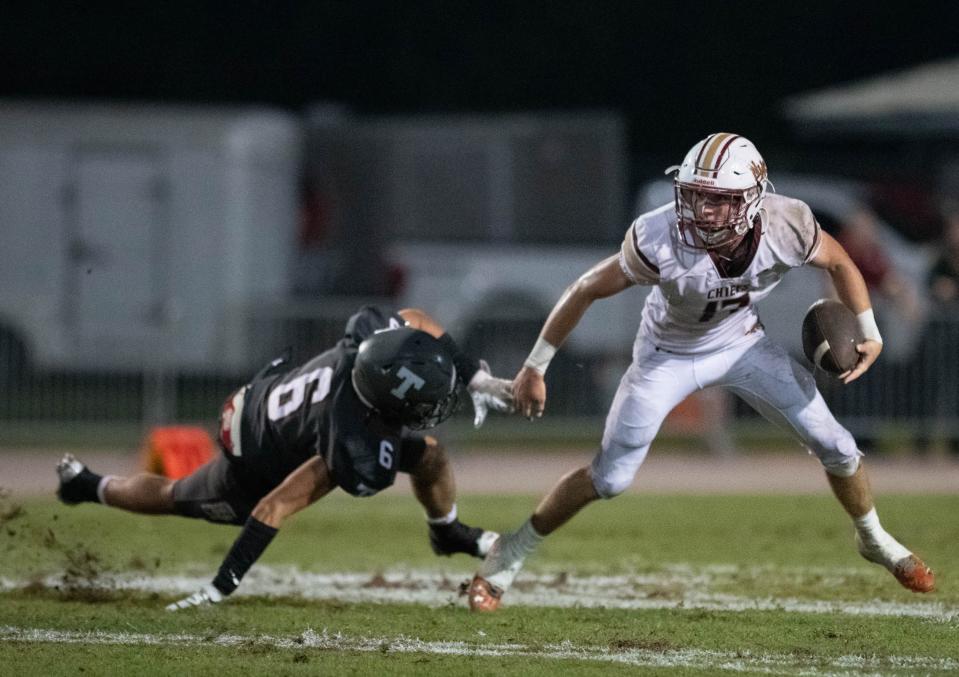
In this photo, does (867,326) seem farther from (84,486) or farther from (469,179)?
(469,179)

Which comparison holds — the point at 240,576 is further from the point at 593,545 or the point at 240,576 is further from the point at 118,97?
the point at 118,97

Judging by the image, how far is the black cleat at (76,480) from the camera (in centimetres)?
786

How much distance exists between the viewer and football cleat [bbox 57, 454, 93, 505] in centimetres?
787

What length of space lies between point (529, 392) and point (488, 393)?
0.22 meters

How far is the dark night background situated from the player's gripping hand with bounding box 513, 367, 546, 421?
17.3 metres

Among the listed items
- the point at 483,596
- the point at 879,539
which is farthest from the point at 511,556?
the point at 879,539

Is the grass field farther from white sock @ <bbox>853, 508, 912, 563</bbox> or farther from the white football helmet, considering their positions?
the white football helmet

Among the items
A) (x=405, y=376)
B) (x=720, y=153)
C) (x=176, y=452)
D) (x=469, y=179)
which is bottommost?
(x=176, y=452)

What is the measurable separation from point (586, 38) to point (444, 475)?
18774 millimetres

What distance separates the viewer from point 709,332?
718cm

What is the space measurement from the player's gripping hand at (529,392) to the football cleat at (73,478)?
214 cm

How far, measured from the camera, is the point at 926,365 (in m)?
14.0

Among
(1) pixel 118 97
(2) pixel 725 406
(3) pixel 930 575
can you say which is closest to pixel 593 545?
(3) pixel 930 575

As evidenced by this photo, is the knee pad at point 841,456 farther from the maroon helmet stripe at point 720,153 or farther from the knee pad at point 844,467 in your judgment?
the maroon helmet stripe at point 720,153
